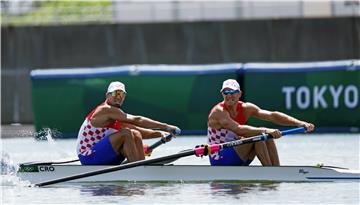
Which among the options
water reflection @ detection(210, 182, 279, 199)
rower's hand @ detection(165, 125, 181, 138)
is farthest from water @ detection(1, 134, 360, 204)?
rower's hand @ detection(165, 125, 181, 138)

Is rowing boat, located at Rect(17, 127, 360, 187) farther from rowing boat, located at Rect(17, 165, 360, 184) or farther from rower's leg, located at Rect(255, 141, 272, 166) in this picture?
rower's leg, located at Rect(255, 141, 272, 166)

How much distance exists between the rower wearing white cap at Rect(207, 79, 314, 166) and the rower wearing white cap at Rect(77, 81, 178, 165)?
70cm

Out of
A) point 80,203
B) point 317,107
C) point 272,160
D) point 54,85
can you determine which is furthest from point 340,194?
point 54,85

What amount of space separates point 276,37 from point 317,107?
22.1 feet

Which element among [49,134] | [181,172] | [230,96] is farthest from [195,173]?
[49,134]

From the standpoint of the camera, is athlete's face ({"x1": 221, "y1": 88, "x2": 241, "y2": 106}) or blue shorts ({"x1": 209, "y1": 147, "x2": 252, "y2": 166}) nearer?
athlete's face ({"x1": 221, "y1": 88, "x2": 241, "y2": 106})

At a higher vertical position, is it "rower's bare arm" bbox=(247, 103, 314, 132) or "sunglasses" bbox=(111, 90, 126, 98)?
"sunglasses" bbox=(111, 90, 126, 98)

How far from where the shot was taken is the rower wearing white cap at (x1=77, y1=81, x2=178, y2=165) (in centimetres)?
1595

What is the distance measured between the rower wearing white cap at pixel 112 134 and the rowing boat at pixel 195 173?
26 centimetres

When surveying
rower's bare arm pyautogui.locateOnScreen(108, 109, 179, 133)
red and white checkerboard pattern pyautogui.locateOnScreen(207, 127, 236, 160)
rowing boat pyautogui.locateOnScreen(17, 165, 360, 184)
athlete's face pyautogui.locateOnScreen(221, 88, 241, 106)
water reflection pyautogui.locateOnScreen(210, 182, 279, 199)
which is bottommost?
water reflection pyautogui.locateOnScreen(210, 182, 279, 199)

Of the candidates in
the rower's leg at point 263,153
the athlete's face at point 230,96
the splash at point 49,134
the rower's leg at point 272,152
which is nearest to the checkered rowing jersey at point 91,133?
the athlete's face at point 230,96

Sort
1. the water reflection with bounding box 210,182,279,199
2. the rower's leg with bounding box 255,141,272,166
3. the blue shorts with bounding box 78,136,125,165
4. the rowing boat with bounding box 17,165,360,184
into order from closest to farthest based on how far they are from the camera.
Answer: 1. the water reflection with bounding box 210,182,279,199
2. the rowing boat with bounding box 17,165,360,184
3. the rower's leg with bounding box 255,141,272,166
4. the blue shorts with bounding box 78,136,125,165

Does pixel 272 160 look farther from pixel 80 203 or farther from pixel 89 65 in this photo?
pixel 89 65

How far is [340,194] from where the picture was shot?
14.3 meters
